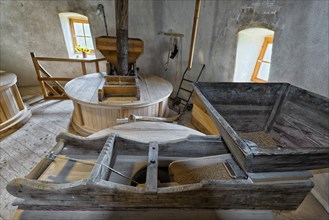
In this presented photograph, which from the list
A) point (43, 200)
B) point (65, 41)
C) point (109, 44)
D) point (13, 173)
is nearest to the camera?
point (43, 200)

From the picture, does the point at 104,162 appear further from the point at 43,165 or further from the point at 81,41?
the point at 81,41

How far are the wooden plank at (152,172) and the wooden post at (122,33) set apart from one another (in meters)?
2.44

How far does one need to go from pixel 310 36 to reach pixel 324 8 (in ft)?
0.80

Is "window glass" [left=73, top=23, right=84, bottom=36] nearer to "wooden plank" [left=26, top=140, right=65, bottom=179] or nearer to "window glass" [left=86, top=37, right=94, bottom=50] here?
"window glass" [left=86, top=37, right=94, bottom=50]

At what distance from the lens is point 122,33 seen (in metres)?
2.91

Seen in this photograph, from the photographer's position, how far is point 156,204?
0.79 meters

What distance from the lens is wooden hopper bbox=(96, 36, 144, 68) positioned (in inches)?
124

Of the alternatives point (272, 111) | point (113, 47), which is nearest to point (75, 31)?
point (113, 47)

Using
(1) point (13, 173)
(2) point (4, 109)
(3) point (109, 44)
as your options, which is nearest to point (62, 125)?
(2) point (4, 109)

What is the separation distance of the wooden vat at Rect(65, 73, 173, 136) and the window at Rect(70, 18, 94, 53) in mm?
2496

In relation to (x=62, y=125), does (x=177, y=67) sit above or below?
above

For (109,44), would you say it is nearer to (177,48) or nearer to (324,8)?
(177,48)

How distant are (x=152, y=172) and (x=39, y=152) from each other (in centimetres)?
251

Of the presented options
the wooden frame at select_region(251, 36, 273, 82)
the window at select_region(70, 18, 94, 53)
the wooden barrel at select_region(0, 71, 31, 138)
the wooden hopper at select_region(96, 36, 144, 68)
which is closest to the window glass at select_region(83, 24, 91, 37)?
the window at select_region(70, 18, 94, 53)
